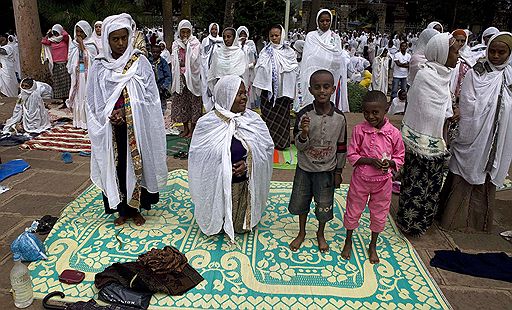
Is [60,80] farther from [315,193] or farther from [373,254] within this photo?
[373,254]

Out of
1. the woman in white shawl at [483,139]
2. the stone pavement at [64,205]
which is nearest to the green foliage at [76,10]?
the stone pavement at [64,205]

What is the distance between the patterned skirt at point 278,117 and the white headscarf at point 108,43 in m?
2.92

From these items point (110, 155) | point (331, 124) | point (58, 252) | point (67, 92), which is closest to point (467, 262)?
point (331, 124)

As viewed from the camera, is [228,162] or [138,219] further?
[138,219]

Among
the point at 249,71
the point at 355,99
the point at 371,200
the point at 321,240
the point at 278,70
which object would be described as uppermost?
the point at 278,70

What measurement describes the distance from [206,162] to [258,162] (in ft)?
1.52

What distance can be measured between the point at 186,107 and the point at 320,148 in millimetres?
4401

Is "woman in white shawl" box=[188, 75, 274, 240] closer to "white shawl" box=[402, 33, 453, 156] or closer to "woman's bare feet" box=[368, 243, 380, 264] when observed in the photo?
"woman's bare feet" box=[368, 243, 380, 264]

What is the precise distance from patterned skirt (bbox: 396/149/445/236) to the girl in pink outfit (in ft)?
1.82

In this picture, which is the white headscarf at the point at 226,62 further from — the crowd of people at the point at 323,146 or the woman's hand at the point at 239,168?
the woman's hand at the point at 239,168

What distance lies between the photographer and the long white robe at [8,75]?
10.9 metres

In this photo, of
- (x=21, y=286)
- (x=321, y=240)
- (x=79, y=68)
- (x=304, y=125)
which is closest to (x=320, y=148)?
(x=304, y=125)

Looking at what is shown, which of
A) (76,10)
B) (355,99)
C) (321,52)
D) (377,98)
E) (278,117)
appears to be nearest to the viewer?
(377,98)

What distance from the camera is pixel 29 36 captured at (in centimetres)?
919
